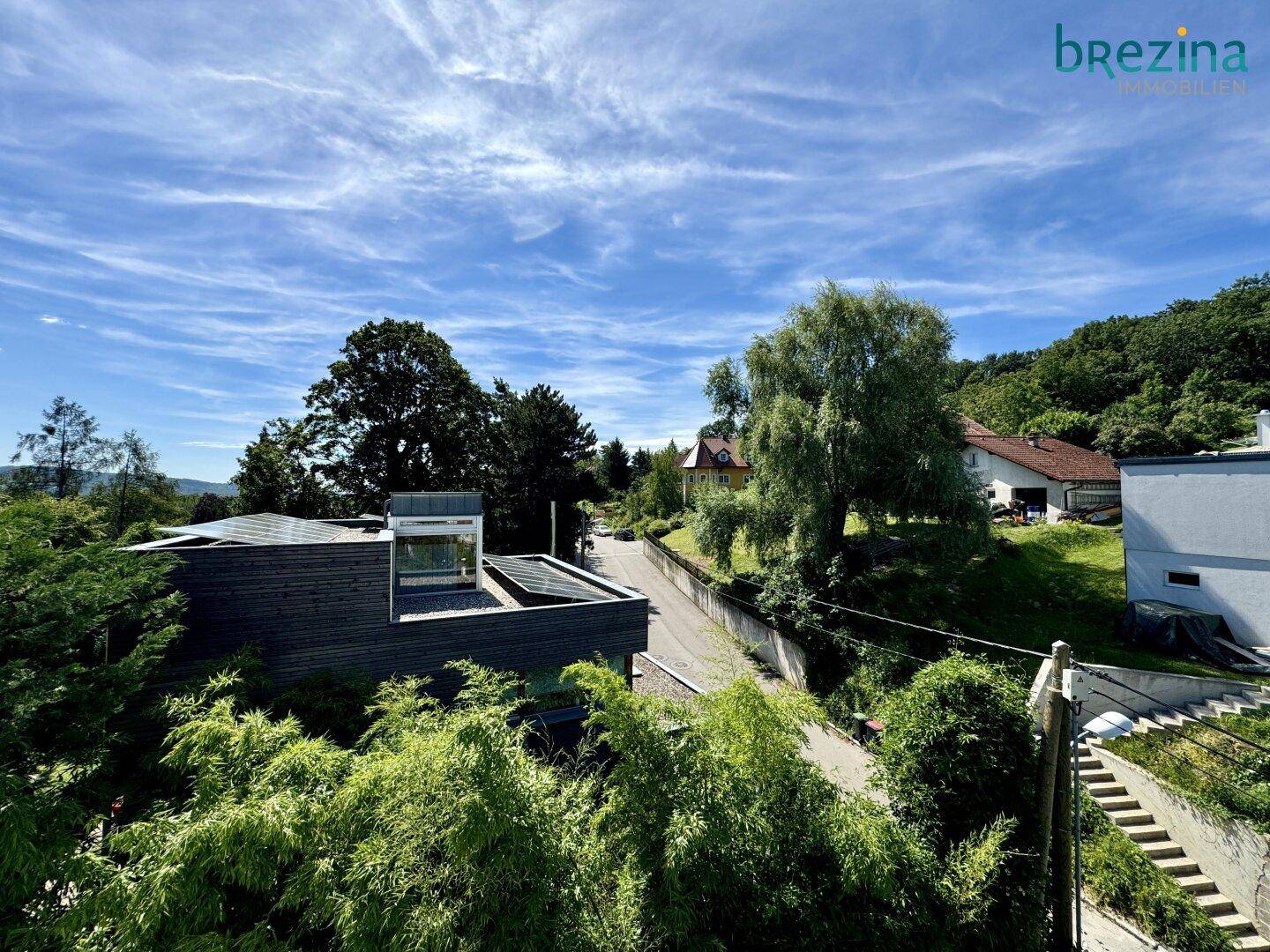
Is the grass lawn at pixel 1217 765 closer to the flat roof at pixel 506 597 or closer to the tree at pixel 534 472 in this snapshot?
the flat roof at pixel 506 597

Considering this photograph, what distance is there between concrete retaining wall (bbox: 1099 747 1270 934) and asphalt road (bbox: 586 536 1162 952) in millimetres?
1505

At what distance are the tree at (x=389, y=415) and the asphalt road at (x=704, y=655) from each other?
1027cm

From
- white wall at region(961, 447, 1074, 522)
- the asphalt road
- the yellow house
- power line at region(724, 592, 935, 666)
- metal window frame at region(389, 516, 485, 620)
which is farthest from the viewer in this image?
the yellow house

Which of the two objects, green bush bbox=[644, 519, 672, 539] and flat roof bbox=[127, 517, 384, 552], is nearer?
flat roof bbox=[127, 517, 384, 552]

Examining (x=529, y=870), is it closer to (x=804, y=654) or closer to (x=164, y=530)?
(x=164, y=530)

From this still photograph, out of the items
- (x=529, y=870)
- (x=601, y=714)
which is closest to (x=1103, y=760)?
(x=601, y=714)

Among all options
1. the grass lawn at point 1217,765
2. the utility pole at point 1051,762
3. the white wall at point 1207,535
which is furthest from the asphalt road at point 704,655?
the white wall at point 1207,535

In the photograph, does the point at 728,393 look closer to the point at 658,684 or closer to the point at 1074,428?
the point at 658,684

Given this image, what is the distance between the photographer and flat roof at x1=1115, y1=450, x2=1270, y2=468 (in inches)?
446

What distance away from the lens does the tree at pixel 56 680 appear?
3145mm

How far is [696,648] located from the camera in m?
17.5

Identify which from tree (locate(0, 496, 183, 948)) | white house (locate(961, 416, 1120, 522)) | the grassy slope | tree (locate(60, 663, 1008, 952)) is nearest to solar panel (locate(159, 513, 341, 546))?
tree (locate(0, 496, 183, 948))

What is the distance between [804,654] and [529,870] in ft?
42.8

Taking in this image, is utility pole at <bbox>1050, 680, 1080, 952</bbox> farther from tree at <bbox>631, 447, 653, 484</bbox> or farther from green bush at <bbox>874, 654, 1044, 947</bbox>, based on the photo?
tree at <bbox>631, 447, 653, 484</bbox>
